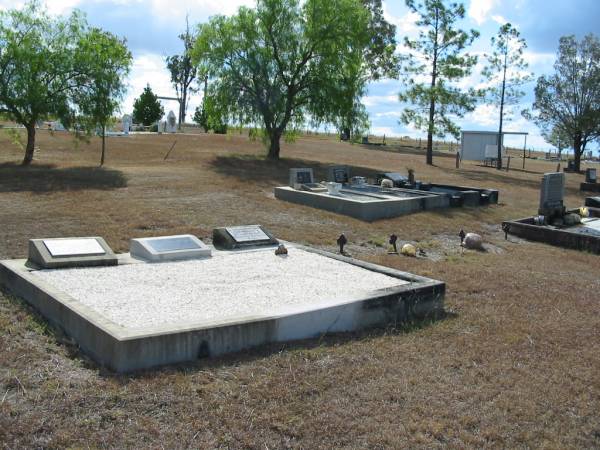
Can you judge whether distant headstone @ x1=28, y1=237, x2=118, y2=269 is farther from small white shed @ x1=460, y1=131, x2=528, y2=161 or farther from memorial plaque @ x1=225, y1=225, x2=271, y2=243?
small white shed @ x1=460, y1=131, x2=528, y2=161

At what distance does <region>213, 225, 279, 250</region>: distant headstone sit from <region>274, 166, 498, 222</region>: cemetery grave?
4748mm

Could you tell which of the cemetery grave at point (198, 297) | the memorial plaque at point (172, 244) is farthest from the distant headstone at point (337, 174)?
the memorial plaque at point (172, 244)

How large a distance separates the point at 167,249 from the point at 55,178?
33.6 ft

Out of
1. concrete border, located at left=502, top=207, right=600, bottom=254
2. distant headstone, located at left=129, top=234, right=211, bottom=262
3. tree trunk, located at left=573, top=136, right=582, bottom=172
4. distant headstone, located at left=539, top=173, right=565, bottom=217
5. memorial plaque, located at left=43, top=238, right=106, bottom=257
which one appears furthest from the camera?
tree trunk, located at left=573, top=136, right=582, bottom=172

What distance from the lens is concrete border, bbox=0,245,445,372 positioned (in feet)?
15.3

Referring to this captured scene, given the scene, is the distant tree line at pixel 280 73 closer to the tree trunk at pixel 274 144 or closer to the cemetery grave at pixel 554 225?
the tree trunk at pixel 274 144

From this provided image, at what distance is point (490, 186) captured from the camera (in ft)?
76.9

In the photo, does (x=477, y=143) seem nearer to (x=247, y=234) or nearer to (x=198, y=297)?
(x=247, y=234)

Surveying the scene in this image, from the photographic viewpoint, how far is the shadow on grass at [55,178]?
1524 cm

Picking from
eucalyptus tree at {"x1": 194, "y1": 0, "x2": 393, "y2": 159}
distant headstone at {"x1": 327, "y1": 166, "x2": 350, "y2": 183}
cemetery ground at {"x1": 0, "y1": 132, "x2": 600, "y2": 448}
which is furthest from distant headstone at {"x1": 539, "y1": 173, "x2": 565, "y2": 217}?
eucalyptus tree at {"x1": 194, "y1": 0, "x2": 393, "y2": 159}

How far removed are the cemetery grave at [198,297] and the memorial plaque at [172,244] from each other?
13 millimetres

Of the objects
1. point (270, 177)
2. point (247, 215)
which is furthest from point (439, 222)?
point (270, 177)

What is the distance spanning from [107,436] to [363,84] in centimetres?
2320

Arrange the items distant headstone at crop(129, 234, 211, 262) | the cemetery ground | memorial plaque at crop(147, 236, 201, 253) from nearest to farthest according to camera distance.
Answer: the cemetery ground
distant headstone at crop(129, 234, 211, 262)
memorial plaque at crop(147, 236, 201, 253)
